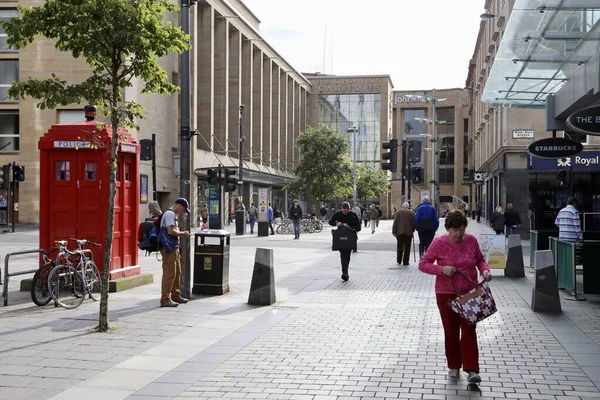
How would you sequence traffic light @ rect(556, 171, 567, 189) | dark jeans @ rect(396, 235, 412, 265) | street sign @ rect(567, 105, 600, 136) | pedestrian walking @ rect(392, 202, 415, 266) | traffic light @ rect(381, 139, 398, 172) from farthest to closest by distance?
1. traffic light @ rect(556, 171, 567, 189)
2. traffic light @ rect(381, 139, 398, 172)
3. dark jeans @ rect(396, 235, 412, 265)
4. pedestrian walking @ rect(392, 202, 415, 266)
5. street sign @ rect(567, 105, 600, 136)

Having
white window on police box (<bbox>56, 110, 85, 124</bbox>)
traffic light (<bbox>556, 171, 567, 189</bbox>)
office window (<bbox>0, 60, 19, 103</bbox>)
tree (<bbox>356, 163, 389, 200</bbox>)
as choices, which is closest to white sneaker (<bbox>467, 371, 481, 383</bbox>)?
traffic light (<bbox>556, 171, 567, 189</bbox>)

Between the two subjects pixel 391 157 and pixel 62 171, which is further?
pixel 391 157

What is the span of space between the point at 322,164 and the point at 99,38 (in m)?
45.3

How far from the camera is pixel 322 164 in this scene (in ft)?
178

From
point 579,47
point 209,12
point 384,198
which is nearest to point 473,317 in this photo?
point 579,47

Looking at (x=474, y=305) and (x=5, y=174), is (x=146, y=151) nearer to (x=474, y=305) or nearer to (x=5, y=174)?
(x=5, y=174)

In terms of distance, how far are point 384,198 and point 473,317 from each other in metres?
81.0

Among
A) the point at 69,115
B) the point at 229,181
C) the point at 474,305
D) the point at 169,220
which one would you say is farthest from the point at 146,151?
the point at 474,305

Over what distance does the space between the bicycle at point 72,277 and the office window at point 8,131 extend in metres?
30.9

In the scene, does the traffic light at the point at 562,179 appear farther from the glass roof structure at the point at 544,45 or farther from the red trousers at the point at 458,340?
the red trousers at the point at 458,340

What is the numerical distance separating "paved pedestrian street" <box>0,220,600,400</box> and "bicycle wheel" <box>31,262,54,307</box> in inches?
7.6

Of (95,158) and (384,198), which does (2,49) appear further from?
(384,198)

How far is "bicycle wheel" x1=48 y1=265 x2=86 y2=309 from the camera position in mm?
10609

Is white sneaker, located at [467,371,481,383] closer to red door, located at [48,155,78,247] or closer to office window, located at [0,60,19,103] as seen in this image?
red door, located at [48,155,78,247]
